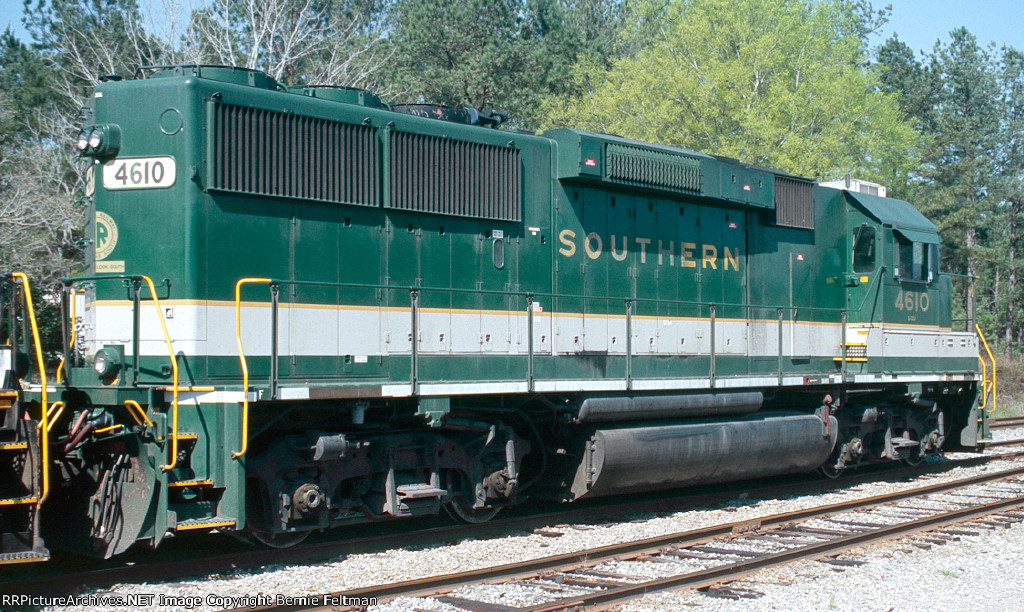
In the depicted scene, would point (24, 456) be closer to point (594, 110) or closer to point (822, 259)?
point (822, 259)

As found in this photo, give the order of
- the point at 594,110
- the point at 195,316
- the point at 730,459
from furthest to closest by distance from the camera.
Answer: the point at 594,110 < the point at 730,459 < the point at 195,316

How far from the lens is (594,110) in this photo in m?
29.0

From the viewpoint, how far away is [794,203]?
1243 cm

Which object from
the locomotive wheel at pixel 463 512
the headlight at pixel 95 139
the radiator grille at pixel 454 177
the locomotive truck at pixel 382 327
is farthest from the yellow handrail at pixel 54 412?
the locomotive wheel at pixel 463 512

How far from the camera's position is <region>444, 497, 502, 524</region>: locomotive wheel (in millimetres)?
8907

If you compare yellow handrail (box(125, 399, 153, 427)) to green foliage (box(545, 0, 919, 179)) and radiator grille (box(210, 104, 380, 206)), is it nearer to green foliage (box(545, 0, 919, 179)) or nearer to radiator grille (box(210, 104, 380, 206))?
radiator grille (box(210, 104, 380, 206))

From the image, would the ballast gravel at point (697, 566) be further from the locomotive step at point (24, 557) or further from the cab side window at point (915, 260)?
the cab side window at point (915, 260)

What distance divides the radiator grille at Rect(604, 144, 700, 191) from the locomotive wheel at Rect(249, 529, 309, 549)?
503 centimetres

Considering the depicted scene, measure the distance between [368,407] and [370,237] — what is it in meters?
1.60

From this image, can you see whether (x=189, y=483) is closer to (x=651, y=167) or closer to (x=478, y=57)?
(x=651, y=167)

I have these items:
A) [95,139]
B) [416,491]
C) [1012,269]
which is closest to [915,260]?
[416,491]

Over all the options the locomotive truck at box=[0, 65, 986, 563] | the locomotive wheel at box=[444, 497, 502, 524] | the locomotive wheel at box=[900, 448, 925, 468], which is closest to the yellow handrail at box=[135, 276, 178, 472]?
the locomotive truck at box=[0, 65, 986, 563]

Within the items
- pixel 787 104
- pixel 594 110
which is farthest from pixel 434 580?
pixel 594 110

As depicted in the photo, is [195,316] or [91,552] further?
[195,316]
